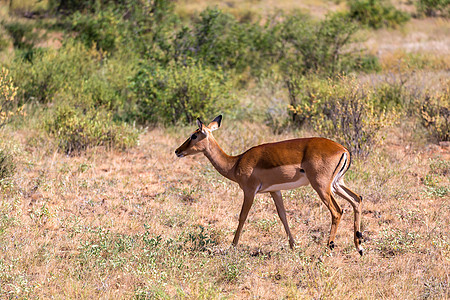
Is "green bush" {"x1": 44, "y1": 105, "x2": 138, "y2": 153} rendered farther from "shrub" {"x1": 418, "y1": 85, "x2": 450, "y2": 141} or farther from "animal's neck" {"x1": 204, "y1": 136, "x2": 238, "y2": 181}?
"shrub" {"x1": 418, "y1": 85, "x2": 450, "y2": 141}

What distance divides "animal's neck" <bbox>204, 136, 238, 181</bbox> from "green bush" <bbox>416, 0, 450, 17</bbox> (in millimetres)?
29095

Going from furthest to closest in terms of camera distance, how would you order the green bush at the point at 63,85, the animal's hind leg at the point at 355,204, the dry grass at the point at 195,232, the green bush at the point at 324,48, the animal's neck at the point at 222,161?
the green bush at the point at 324,48 < the green bush at the point at 63,85 < the animal's neck at the point at 222,161 < the animal's hind leg at the point at 355,204 < the dry grass at the point at 195,232

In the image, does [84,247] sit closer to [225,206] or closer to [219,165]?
[219,165]

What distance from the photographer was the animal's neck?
6352 mm

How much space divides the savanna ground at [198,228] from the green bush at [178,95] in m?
1.05

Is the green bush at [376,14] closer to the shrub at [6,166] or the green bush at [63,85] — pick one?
the green bush at [63,85]

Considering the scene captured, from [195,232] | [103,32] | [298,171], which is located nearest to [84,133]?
[195,232]

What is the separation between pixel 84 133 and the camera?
393 inches

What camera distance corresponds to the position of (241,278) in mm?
5445

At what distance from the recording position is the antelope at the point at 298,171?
5742 mm

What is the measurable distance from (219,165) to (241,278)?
1482 millimetres

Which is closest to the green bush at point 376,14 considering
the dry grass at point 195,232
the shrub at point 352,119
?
the shrub at point 352,119

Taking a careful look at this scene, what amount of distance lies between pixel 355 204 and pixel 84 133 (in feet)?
18.6

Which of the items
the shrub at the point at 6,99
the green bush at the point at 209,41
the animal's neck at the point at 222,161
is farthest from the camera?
the green bush at the point at 209,41
